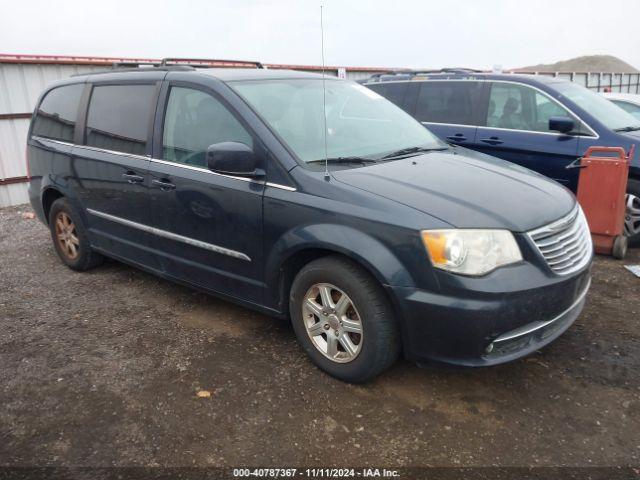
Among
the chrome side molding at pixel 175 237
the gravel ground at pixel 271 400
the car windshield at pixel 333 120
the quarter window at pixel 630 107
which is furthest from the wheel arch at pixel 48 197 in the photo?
the quarter window at pixel 630 107

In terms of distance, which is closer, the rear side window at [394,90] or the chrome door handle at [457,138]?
the chrome door handle at [457,138]

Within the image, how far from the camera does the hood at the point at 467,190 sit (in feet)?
8.94

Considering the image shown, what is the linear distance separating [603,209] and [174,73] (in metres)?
4.01

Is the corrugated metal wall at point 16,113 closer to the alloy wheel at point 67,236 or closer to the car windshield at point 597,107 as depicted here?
the alloy wheel at point 67,236

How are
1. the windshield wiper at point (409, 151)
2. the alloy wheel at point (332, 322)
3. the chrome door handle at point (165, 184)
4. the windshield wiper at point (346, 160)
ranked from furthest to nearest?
the chrome door handle at point (165, 184) → the windshield wiper at point (409, 151) → the windshield wiper at point (346, 160) → the alloy wheel at point (332, 322)

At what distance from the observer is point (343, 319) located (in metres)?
2.96

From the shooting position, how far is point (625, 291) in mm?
4340

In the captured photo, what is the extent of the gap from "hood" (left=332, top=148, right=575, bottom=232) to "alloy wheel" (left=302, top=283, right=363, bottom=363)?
629 millimetres

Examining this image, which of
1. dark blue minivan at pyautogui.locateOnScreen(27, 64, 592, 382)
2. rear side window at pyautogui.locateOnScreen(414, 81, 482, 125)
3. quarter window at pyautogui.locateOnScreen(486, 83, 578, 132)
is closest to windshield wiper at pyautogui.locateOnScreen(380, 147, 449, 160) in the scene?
dark blue minivan at pyautogui.locateOnScreen(27, 64, 592, 382)

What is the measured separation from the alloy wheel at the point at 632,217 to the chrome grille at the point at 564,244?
2.62 meters

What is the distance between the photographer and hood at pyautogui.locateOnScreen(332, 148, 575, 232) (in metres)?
2.72

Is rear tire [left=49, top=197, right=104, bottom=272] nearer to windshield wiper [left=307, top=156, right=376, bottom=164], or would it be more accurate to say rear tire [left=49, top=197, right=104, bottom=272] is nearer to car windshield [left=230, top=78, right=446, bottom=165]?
car windshield [left=230, top=78, right=446, bottom=165]

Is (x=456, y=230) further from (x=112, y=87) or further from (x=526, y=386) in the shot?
(x=112, y=87)

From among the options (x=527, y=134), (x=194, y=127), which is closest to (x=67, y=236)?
(x=194, y=127)
